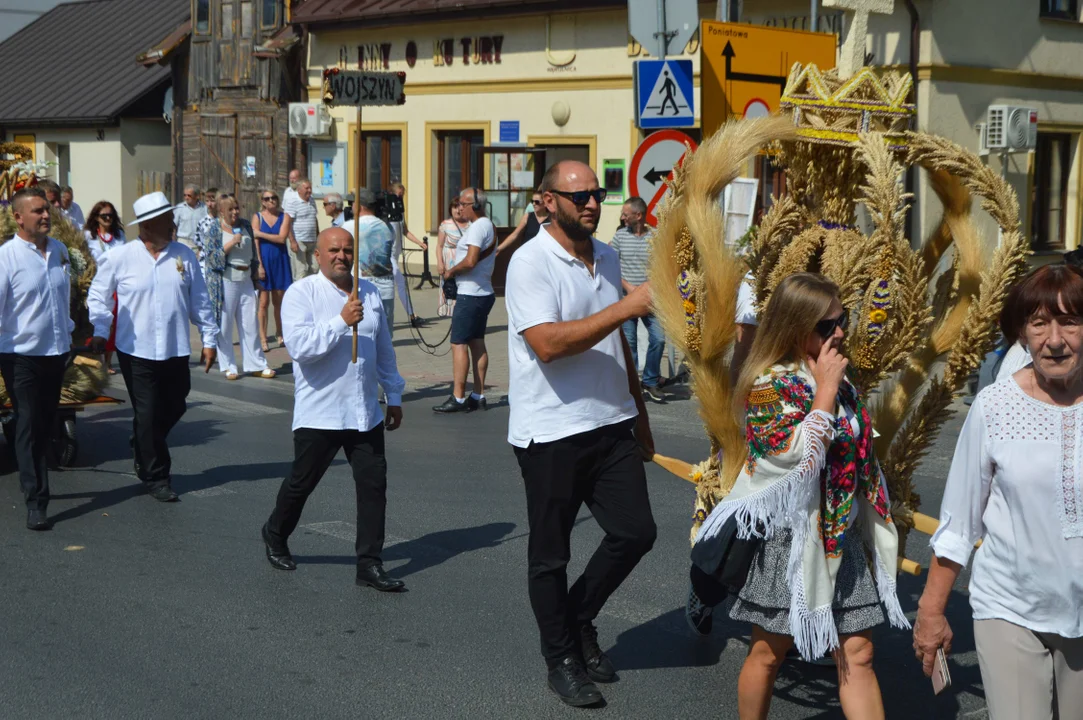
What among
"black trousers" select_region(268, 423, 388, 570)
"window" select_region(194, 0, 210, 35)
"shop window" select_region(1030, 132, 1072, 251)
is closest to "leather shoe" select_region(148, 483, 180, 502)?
"black trousers" select_region(268, 423, 388, 570)

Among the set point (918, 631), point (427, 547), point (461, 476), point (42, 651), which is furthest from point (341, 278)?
point (918, 631)

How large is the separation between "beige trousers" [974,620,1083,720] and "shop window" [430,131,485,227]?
810 inches

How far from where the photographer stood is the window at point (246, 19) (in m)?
27.3

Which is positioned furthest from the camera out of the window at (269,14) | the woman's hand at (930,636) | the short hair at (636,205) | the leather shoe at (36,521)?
the window at (269,14)

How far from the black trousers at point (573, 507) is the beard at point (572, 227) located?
70cm

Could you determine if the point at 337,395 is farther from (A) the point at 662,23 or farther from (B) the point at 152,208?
(A) the point at 662,23

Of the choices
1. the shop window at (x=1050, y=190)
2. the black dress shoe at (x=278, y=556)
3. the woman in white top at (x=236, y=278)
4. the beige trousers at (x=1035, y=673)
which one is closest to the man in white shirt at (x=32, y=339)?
the black dress shoe at (x=278, y=556)

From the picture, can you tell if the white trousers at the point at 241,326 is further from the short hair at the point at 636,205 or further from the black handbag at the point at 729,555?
the black handbag at the point at 729,555

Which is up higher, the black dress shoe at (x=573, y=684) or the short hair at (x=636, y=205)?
the short hair at (x=636, y=205)

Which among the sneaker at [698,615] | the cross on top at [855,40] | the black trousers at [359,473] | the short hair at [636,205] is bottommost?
the sneaker at [698,615]

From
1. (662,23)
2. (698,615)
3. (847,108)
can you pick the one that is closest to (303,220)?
(662,23)

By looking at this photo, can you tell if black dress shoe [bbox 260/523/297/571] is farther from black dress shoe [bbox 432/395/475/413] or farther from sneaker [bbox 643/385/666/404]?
sneaker [bbox 643/385/666/404]

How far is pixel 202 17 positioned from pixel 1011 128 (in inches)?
699

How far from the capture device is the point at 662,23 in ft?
36.3
